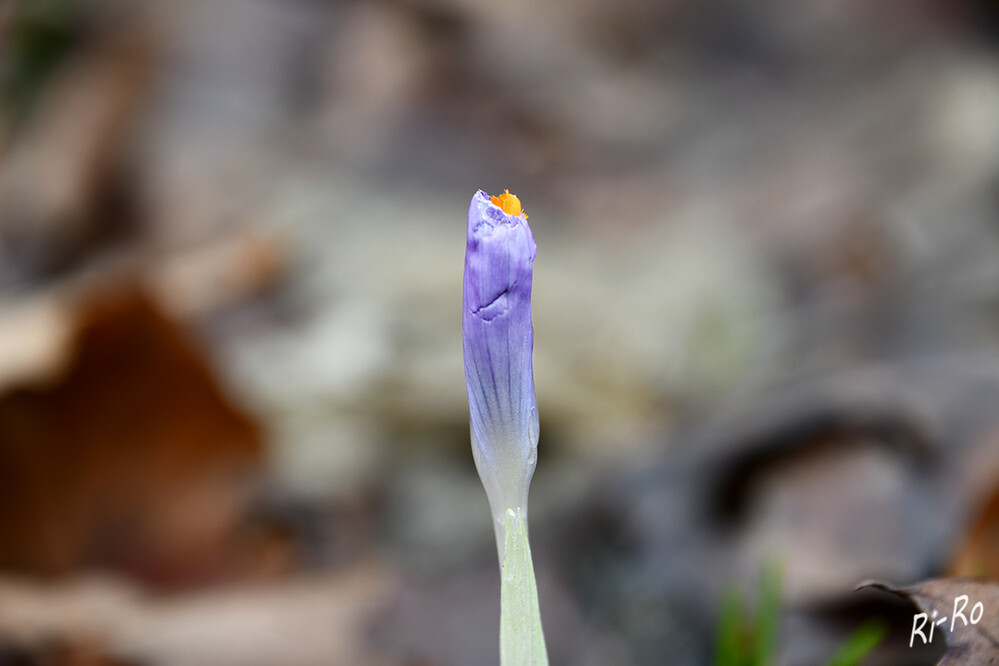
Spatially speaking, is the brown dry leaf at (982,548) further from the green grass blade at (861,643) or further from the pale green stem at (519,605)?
the pale green stem at (519,605)

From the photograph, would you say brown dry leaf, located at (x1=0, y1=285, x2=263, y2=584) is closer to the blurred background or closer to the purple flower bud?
the blurred background

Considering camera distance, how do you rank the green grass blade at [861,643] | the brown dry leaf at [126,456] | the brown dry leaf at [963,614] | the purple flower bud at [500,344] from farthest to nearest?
the brown dry leaf at [126,456], the green grass blade at [861,643], the brown dry leaf at [963,614], the purple flower bud at [500,344]

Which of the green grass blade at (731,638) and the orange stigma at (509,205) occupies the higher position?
the orange stigma at (509,205)

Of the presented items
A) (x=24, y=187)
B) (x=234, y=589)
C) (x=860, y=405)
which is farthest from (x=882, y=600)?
(x=24, y=187)

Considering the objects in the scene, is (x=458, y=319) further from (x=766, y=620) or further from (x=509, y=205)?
(x=509, y=205)

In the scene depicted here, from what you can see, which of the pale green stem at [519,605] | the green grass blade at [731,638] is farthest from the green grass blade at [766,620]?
the pale green stem at [519,605]

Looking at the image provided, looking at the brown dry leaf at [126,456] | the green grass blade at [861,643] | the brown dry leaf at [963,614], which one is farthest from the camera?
the brown dry leaf at [126,456]

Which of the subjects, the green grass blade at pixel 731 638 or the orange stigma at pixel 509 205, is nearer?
the orange stigma at pixel 509 205

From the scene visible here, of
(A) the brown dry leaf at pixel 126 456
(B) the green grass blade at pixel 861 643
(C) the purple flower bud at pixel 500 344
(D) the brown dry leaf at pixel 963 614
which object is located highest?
(A) the brown dry leaf at pixel 126 456

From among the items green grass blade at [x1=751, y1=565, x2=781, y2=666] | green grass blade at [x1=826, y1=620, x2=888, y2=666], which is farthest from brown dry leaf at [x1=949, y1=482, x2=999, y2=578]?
green grass blade at [x1=751, y1=565, x2=781, y2=666]
